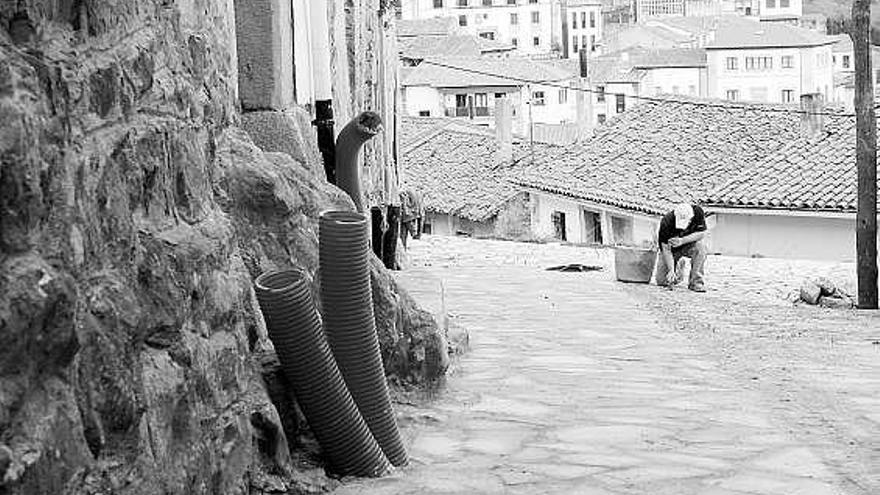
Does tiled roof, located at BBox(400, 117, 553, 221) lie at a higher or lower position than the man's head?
lower

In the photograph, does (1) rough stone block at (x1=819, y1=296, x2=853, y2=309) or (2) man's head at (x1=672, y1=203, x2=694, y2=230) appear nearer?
(2) man's head at (x1=672, y1=203, x2=694, y2=230)

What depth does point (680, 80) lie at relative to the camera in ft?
235

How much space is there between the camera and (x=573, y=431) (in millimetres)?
6484

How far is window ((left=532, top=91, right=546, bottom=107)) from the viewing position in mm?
66125

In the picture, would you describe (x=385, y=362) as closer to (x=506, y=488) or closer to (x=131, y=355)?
(x=506, y=488)

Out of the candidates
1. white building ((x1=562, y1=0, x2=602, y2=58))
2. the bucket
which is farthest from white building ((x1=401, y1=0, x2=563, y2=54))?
the bucket

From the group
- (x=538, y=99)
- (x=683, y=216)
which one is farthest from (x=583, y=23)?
(x=683, y=216)

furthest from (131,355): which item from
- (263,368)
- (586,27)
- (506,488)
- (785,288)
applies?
(586,27)

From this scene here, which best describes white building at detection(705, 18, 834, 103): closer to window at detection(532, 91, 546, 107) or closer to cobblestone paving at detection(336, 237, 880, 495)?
window at detection(532, 91, 546, 107)

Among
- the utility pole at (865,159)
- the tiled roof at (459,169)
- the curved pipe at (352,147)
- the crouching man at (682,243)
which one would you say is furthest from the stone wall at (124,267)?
the tiled roof at (459,169)

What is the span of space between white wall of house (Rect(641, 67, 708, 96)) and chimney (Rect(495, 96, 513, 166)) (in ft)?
96.0

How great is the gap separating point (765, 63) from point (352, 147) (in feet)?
216

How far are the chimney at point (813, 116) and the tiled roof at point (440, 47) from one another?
34.9m

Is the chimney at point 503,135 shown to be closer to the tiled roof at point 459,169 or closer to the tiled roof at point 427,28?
the tiled roof at point 459,169
